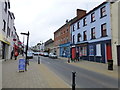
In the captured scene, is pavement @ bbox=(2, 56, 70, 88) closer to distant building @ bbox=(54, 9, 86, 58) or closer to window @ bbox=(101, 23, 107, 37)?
window @ bbox=(101, 23, 107, 37)

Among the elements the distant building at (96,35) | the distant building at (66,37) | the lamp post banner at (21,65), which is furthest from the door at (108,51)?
the distant building at (66,37)

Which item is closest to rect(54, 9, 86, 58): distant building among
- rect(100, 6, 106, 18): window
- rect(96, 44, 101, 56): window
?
rect(100, 6, 106, 18): window

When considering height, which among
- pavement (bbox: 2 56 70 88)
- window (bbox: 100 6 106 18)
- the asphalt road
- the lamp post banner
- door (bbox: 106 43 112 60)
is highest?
window (bbox: 100 6 106 18)

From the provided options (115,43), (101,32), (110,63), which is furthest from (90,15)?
(110,63)

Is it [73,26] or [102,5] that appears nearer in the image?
[102,5]

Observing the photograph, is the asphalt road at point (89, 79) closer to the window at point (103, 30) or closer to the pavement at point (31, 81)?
the pavement at point (31, 81)

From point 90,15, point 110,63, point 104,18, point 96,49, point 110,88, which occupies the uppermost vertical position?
point 90,15

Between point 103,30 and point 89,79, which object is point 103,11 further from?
point 89,79

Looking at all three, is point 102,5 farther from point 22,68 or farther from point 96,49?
point 22,68

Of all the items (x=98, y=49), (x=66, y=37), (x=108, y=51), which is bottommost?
(x=108, y=51)

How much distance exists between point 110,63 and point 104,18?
9520mm

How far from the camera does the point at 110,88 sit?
5.78 m

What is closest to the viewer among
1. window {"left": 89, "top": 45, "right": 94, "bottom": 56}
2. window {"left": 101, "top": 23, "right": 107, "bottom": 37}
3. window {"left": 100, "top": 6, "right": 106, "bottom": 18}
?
window {"left": 101, "top": 23, "right": 107, "bottom": 37}

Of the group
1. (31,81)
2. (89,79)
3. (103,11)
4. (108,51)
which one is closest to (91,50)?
(108,51)
